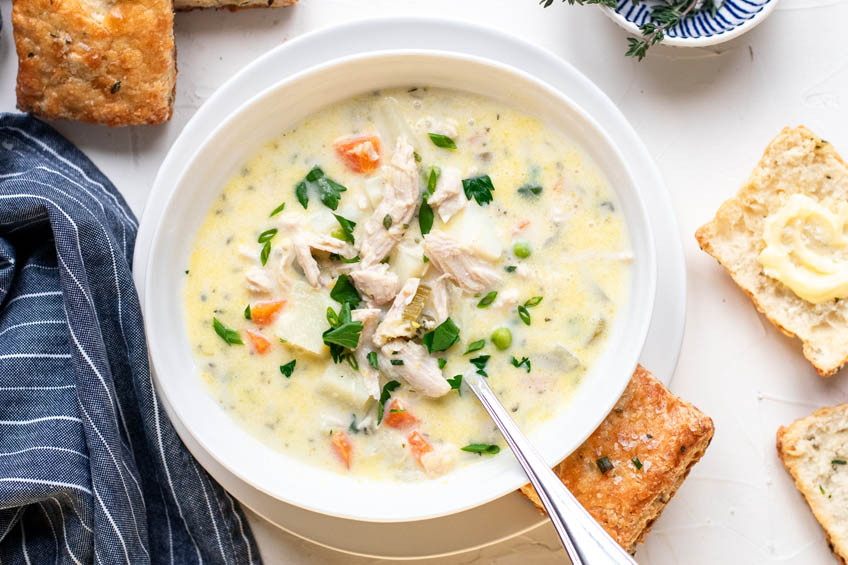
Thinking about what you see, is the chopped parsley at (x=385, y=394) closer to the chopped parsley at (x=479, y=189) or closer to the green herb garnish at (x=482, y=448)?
the green herb garnish at (x=482, y=448)

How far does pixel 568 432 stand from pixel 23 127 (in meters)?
2.42

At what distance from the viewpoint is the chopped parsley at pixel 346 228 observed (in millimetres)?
2938

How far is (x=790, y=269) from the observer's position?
3.26 metres

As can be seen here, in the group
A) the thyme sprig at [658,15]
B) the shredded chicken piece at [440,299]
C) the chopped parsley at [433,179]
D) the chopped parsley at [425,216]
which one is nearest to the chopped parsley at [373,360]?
the shredded chicken piece at [440,299]

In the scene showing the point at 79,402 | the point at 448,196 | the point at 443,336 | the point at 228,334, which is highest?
the point at 448,196

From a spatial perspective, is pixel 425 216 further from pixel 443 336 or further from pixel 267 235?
pixel 267 235

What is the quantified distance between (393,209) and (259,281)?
542 millimetres

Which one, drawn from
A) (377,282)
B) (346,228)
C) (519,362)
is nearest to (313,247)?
(346,228)

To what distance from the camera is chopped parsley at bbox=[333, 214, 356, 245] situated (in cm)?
294

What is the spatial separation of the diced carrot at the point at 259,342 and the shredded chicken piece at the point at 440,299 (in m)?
0.62

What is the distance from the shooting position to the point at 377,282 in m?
2.89

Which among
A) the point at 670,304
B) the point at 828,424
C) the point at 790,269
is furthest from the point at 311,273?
the point at 828,424

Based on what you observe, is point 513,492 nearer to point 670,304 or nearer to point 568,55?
point 670,304

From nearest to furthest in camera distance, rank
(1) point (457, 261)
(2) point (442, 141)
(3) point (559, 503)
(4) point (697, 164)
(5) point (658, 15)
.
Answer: (3) point (559, 503) < (1) point (457, 261) < (2) point (442, 141) < (5) point (658, 15) < (4) point (697, 164)
